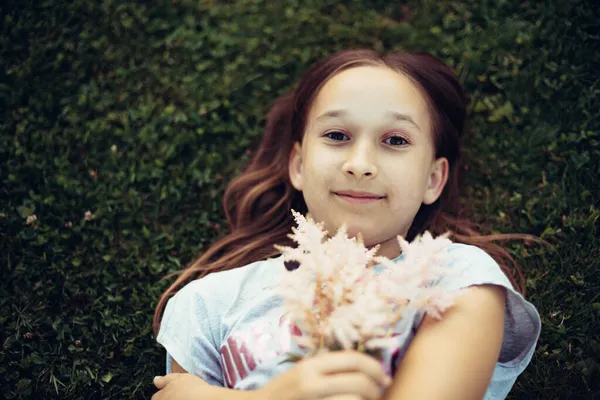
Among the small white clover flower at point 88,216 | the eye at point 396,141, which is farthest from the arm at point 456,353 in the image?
the small white clover flower at point 88,216

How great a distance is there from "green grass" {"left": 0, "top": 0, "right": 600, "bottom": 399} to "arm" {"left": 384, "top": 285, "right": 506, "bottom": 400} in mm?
946

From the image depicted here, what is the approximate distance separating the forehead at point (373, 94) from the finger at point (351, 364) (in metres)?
1.30

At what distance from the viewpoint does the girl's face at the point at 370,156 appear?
2855mm

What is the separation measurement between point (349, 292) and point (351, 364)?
0.26m

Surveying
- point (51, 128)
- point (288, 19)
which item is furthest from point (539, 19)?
point (51, 128)

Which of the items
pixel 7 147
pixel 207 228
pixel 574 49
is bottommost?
pixel 207 228

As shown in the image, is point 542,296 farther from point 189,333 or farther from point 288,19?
point 288,19

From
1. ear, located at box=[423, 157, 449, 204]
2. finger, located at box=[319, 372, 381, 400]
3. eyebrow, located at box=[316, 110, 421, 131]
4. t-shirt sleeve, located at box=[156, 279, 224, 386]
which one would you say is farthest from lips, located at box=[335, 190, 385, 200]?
finger, located at box=[319, 372, 381, 400]

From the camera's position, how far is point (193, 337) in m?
2.83

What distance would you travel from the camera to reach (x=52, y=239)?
373 cm

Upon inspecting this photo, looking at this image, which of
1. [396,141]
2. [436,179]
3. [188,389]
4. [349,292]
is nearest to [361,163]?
[396,141]

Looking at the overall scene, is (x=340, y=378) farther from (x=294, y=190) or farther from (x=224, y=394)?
(x=294, y=190)

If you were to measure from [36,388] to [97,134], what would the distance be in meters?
→ 1.78

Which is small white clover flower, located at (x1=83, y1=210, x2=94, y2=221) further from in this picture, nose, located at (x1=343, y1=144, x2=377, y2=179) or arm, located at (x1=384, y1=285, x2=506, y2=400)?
arm, located at (x1=384, y1=285, x2=506, y2=400)
